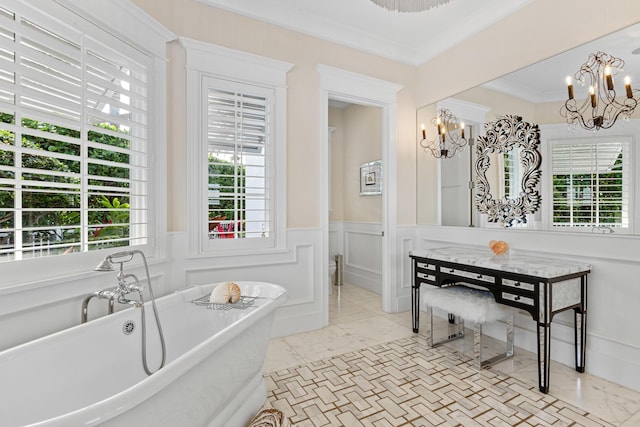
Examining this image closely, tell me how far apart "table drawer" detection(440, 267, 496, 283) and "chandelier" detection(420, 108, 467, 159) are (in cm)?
126

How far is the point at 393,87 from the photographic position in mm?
3611

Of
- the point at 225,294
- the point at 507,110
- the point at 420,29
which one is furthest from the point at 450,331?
the point at 420,29

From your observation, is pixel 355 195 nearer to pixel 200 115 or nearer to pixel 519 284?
pixel 200 115

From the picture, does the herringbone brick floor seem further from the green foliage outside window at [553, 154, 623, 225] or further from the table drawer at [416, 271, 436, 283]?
the green foliage outside window at [553, 154, 623, 225]

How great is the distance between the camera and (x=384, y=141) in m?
3.65

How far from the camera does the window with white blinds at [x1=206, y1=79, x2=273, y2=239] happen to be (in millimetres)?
2729

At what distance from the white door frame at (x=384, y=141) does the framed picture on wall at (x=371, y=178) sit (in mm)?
775

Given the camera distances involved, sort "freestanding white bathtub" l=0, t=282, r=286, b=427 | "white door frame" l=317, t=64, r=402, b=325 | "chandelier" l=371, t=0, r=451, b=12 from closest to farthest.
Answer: "freestanding white bathtub" l=0, t=282, r=286, b=427
"chandelier" l=371, t=0, r=451, b=12
"white door frame" l=317, t=64, r=402, b=325

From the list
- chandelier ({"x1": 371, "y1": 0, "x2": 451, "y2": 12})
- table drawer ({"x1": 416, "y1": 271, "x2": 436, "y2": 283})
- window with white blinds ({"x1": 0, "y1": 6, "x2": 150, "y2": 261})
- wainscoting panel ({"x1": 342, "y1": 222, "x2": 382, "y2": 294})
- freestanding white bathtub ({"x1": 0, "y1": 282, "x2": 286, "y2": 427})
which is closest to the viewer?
freestanding white bathtub ({"x1": 0, "y1": 282, "x2": 286, "y2": 427})

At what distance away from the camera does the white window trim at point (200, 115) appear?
8.62ft

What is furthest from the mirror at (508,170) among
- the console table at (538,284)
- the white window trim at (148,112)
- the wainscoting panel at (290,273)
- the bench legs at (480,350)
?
the white window trim at (148,112)

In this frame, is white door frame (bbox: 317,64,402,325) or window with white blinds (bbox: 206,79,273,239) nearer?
window with white blinds (bbox: 206,79,273,239)

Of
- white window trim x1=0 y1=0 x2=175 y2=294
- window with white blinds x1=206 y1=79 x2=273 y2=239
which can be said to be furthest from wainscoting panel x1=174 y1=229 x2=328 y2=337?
white window trim x1=0 y1=0 x2=175 y2=294

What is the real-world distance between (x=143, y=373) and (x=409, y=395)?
157 centimetres
